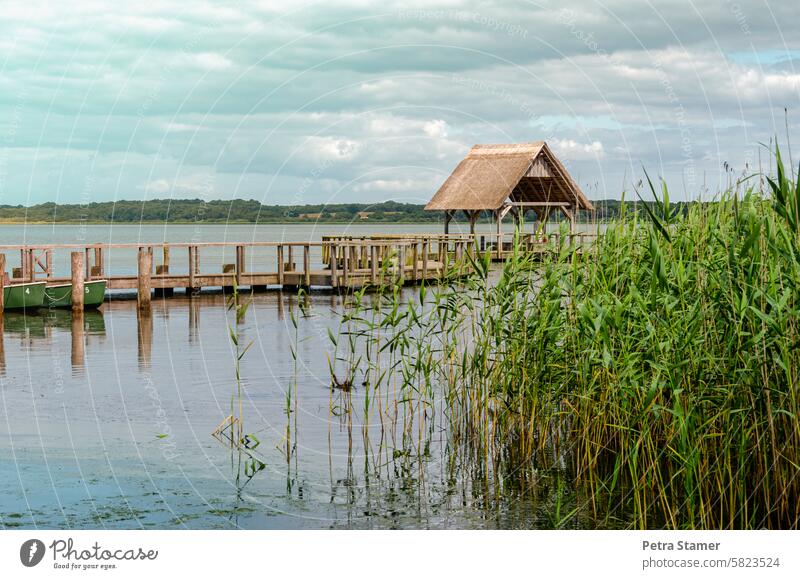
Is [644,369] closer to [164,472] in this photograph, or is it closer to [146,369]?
[164,472]

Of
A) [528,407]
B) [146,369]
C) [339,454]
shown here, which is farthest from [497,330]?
[146,369]

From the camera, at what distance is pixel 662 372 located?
7.79 meters

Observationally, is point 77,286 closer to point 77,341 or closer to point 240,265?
point 77,341

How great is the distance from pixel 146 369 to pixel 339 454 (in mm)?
6699

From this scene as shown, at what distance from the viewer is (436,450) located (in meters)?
10.1

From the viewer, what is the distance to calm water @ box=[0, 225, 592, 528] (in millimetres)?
8078

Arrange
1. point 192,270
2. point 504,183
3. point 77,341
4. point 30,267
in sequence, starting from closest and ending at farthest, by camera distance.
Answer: point 77,341 < point 30,267 < point 192,270 < point 504,183

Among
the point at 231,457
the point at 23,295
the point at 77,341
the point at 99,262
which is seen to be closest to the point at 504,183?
the point at 99,262

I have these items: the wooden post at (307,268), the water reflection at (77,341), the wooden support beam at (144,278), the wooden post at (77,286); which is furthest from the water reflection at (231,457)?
the wooden post at (307,268)

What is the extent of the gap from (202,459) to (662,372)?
191 inches

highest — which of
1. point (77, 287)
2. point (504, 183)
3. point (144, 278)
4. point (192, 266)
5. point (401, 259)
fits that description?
point (504, 183)

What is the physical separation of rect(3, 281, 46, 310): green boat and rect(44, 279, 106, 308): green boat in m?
0.31

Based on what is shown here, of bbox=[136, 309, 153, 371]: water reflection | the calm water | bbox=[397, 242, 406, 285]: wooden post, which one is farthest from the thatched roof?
the calm water

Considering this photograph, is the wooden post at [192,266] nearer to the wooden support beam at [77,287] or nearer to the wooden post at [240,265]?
the wooden post at [240,265]
